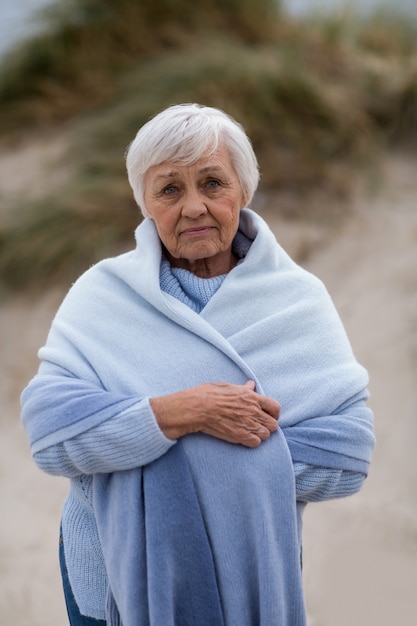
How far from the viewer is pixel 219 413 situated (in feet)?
6.86

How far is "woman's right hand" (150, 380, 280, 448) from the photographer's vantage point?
2074 millimetres

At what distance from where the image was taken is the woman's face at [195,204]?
7.38 ft

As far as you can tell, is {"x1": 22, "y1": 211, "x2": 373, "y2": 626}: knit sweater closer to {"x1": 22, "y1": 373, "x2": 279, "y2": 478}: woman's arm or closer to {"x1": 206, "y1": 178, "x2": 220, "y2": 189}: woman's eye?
{"x1": 22, "y1": 373, "x2": 279, "y2": 478}: woman's arm

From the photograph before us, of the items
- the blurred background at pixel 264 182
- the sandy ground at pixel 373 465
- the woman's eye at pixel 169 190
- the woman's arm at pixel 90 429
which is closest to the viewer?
the woman's arm at pixel 90 429

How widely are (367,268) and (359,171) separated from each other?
85 centimetres

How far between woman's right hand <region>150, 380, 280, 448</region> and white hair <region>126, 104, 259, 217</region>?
591 millimetres

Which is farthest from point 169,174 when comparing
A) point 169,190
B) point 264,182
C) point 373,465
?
point 264,182

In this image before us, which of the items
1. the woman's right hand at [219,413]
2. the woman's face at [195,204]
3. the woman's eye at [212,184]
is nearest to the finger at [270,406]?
the woman's right hand at [219,413]

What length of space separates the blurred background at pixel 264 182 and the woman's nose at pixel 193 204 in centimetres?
237

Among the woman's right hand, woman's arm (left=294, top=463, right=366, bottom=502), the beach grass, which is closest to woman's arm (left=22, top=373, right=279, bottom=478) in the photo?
the woman's right hand

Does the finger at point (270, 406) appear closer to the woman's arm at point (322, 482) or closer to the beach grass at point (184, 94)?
the woman's arm at point (322, 482)

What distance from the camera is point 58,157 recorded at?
7.03 meters

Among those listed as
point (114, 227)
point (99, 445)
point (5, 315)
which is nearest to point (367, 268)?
point (114, 227)

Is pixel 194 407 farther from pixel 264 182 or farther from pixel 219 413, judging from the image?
pixel 264 182
